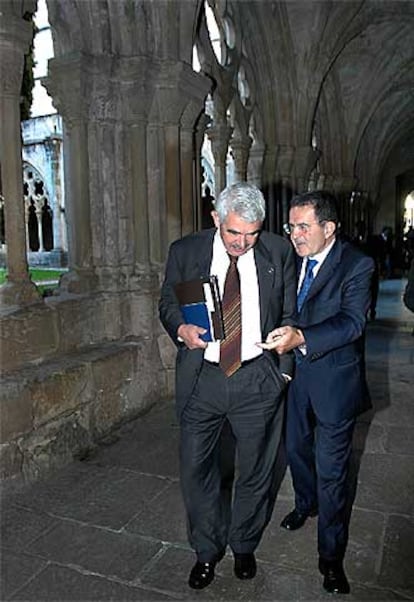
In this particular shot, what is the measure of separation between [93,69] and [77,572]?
2996 mm

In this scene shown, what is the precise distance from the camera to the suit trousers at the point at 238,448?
187 centimetres

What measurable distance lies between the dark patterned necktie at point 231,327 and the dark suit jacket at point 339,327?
0.22m

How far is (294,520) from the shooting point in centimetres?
236

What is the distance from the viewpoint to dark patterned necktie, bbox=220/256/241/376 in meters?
1.81

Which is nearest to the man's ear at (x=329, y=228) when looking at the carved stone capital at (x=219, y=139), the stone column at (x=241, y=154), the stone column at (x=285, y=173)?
the carved stone capital at (x=219, y=139)

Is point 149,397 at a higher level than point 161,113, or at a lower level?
lower

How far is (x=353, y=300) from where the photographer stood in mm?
1867

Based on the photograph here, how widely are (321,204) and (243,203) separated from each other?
31cm

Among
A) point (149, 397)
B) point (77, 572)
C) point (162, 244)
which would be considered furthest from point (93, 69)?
point (77, 572)

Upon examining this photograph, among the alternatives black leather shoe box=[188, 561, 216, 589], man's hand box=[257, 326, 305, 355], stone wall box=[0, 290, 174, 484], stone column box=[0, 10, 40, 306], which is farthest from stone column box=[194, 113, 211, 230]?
black leather shoe box=[188, 561, 216, 589]

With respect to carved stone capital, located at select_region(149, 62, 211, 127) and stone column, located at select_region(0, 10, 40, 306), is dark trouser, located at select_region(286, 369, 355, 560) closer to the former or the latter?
stone column, located at select_region(0, 10, 40, 306)

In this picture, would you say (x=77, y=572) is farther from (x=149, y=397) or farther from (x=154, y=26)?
(x=154, y=26)

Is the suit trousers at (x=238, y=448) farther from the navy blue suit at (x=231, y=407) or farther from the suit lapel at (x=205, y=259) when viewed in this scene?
the suit lapel at (x=205, y=259)

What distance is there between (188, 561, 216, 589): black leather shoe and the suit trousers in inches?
0.9
